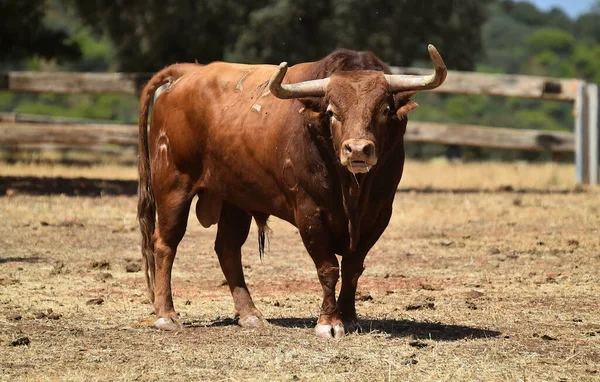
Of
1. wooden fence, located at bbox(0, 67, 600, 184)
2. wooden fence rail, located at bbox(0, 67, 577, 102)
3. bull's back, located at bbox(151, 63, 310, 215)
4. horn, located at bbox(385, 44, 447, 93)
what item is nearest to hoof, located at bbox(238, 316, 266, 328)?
bull's back, located at bbox(151, 63, 310, 215)

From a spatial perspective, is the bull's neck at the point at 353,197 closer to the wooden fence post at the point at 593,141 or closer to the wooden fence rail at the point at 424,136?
the wooden fence rail at the point at 424,136

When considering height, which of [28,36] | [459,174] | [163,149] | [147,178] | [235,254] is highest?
[28,36]

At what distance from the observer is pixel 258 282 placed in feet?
33.0

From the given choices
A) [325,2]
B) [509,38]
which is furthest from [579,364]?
[509,38]

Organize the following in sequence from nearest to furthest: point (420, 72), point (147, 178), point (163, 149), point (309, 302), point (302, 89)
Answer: point (302, 89) → point (163, 149) → point (147, 178) → point (309, 302) → point (420, 72)

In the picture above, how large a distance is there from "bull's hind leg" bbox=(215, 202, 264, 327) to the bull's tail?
543mm

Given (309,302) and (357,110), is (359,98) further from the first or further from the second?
(309,302)

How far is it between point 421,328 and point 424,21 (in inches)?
849

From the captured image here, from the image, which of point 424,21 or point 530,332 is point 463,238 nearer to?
point 530,332

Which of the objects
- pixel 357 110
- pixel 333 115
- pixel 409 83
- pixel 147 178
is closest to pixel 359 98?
pixel 357 110

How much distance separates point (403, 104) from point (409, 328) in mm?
1617

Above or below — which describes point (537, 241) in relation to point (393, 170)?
below

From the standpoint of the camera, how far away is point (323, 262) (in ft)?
24.7

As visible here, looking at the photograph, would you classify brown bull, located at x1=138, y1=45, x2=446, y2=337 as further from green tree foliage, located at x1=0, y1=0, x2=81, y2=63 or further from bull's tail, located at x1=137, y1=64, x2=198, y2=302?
green tree foliage, located at x1=0, y1=0, x2=81, y2=63
